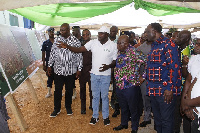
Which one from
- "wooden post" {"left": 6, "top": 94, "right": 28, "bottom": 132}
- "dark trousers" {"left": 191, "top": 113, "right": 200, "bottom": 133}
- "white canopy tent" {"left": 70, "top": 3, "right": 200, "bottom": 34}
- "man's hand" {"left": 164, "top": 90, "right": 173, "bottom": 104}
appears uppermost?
"white canopy tent" {"left": 70, "top": 3, "right": 200, "bottom": 34}

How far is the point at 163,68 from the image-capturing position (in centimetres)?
304

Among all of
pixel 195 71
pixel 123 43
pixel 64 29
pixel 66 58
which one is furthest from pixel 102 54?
pixel 195 71

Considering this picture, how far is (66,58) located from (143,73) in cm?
193

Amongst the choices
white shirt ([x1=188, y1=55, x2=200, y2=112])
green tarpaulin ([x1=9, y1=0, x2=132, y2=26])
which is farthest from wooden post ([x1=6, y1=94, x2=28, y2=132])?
white shirt ([x1=188, y1=55, x2=200, y2=112])

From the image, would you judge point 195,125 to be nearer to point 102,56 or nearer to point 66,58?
point 102,56

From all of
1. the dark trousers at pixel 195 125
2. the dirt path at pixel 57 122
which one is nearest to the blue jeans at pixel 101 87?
the dirt path at pixel 57 122

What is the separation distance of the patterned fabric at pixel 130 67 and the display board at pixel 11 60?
213 centimetres

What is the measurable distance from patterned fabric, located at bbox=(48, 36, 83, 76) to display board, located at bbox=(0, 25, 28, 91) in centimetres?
80

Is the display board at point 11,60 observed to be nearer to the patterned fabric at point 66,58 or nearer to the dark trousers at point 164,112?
the patterned fabric at point 66,58

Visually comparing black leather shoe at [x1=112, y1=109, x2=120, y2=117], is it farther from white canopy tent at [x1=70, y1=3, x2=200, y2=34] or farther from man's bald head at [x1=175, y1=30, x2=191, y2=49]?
white canopy tent at [x1=70, y1=3, x2=200, y2=34]

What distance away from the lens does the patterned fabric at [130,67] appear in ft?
12.2

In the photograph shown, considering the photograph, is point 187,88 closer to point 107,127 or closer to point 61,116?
point 107,127

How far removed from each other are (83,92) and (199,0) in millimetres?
3546

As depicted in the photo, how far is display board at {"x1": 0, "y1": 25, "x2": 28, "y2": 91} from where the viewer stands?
360 cm
